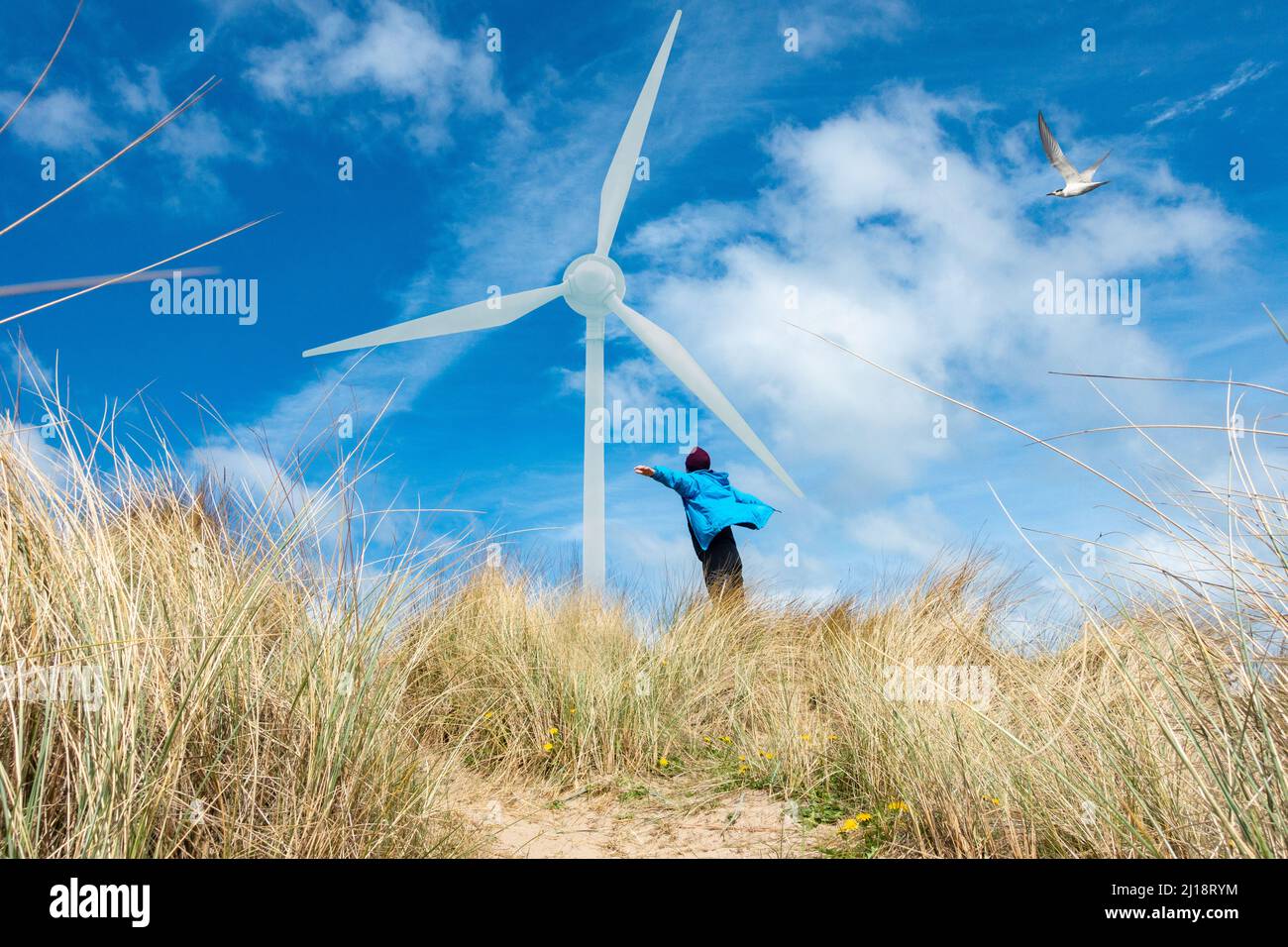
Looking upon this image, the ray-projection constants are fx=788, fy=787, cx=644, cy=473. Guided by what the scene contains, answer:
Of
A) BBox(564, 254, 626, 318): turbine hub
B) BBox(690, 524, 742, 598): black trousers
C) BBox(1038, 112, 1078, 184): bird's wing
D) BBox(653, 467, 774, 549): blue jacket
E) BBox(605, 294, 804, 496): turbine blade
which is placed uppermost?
BBox(564, 254, 626, 318): turbine hub

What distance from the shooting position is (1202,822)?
8.93 feet

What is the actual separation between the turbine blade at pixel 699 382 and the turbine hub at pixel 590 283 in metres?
1.25

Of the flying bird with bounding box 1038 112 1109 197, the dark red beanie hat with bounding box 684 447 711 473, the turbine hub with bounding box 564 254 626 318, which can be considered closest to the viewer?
the flying bird with bounding box 1038 112 1109 197

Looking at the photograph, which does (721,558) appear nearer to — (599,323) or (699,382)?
(699,382)

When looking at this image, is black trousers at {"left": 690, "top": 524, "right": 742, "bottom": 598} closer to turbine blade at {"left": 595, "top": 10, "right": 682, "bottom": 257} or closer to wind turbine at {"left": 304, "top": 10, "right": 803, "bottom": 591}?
wind turbine at {"left": 304, "top": 10, "right": 803, "bottom": 591}

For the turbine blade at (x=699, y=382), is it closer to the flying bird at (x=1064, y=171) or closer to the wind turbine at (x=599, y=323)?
the wind turbine at (x=599, y=323)

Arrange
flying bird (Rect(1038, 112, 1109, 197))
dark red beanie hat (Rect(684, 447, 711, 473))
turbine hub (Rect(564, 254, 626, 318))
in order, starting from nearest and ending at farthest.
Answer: flying bird (Rect(1038, 112, 1109, 197))
dark red beanie hat (Rect(684, 447, 711, 473))
turbine hub (Rect(564, 254, 626, 318))

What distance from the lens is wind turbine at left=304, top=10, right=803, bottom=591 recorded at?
513 inches

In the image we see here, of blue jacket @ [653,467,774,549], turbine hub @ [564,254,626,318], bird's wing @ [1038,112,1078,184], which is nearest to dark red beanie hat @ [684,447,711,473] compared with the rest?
blue jacket @ [653,467,774,549]

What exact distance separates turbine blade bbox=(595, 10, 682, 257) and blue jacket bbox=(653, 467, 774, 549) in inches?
217

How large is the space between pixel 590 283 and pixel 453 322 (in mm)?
2849
